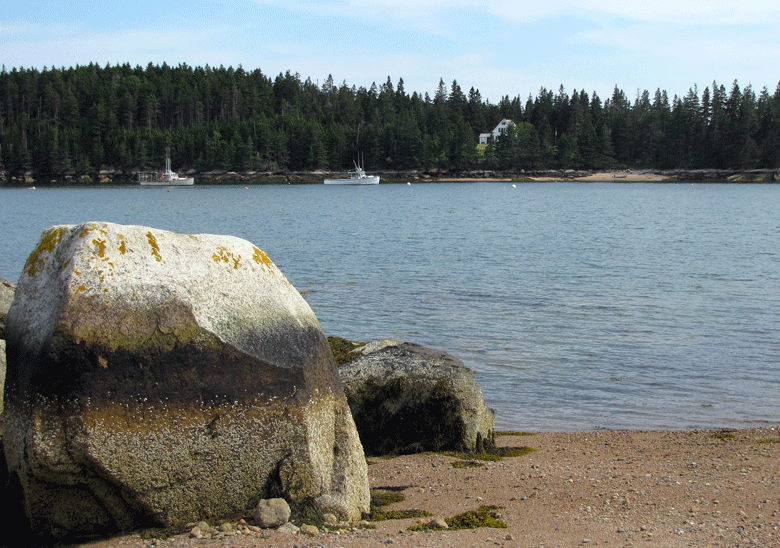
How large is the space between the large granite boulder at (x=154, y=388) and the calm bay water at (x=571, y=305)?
570cm

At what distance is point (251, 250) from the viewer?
19.4ft

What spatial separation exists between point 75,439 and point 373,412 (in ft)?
13.6

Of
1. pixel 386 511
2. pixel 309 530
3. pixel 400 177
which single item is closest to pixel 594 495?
pixel 386 511

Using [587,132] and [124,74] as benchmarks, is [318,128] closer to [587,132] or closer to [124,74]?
[587,132]

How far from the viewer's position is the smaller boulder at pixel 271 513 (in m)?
5.34

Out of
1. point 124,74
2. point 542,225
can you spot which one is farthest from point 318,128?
point 542,225

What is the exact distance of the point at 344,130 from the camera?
155 m

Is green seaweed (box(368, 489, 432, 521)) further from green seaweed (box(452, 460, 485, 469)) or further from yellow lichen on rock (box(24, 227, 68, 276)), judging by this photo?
yellow lichen on rock (box(24, 227, 68, 276))

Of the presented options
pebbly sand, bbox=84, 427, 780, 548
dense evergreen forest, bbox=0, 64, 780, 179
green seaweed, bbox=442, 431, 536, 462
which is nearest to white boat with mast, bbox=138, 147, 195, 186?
dense evergreen forest, bbox=0, 64, 780, 179

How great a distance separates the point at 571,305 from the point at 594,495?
1335 centimetres

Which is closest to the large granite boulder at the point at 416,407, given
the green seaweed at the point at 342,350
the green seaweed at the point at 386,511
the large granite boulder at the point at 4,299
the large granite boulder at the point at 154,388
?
the green seaweed at the point at 386,511

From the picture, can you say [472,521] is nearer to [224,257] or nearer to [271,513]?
[271,513]

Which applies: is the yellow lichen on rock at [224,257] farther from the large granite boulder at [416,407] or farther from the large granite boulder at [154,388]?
the large granite boulder at [416,407]

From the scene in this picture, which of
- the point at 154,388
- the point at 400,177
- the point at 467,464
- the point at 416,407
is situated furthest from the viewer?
the point at 400,177
